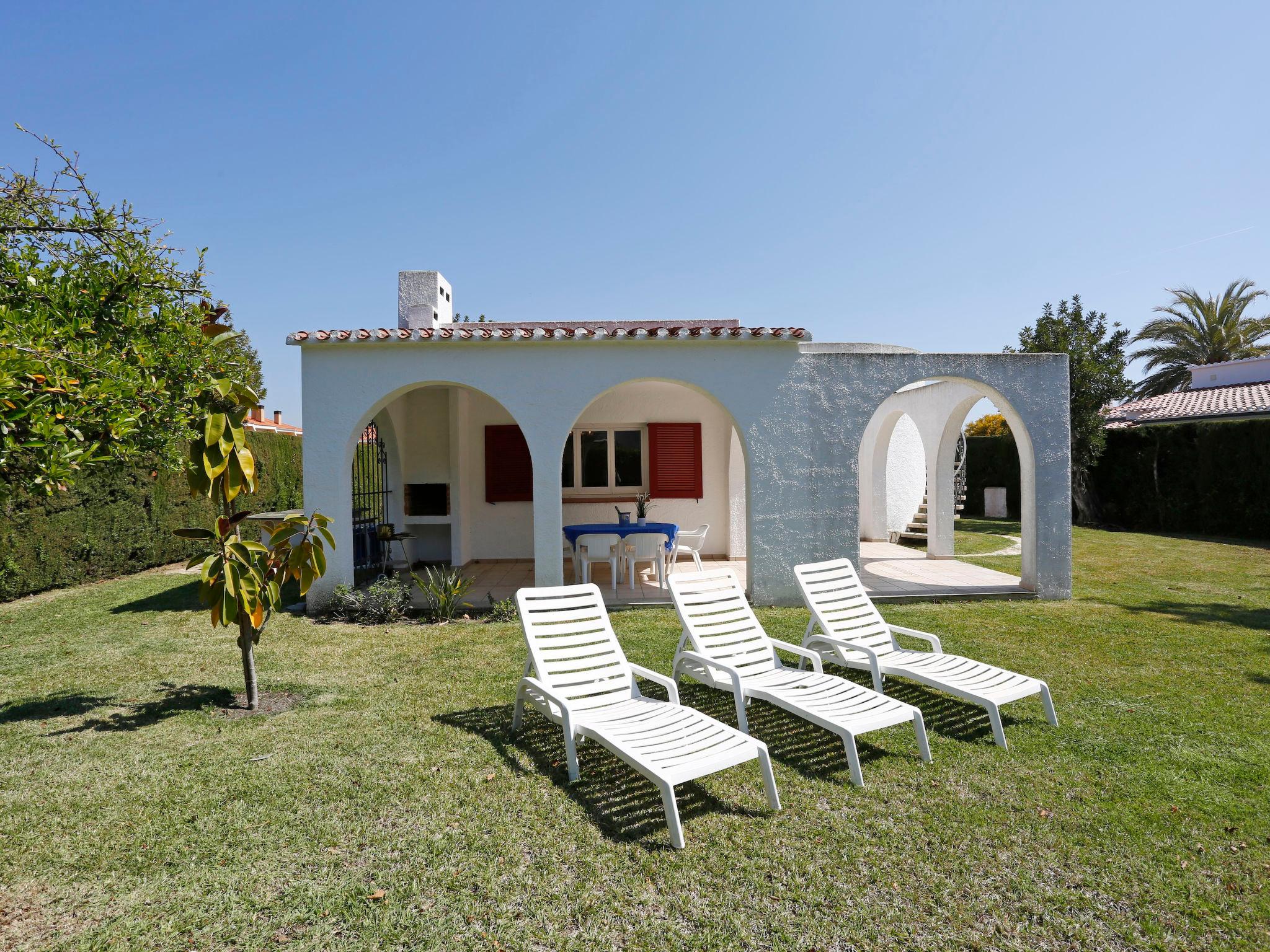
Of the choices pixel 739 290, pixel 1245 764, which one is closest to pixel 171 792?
pixel 1245 764

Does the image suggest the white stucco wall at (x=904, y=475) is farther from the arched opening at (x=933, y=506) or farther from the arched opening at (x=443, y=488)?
the arched opening at (x=443, y=488)

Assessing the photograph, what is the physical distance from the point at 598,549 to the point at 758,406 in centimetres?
326

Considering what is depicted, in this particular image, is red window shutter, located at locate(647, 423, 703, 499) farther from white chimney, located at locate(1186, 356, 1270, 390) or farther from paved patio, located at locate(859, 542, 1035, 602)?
white chimney, located at locate(1186, 356, 1270, 390)

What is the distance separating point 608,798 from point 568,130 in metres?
13.3

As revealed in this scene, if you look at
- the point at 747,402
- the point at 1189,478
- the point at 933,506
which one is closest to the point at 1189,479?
the point at 1189,478

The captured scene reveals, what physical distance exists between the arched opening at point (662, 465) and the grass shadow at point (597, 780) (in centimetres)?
879

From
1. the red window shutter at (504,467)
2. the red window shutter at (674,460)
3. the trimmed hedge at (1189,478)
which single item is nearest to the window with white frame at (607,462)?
the red window shutter at (674,460)

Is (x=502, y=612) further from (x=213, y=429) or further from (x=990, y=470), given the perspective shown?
(x=990, y=470)

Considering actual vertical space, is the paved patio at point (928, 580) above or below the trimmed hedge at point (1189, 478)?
below

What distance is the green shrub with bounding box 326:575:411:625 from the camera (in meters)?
9.45

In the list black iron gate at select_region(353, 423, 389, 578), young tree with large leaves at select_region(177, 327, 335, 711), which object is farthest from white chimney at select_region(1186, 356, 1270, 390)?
young tree with large leaves at select_region(177, 327, 335, 711)

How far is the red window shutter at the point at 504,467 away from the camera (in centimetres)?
1430

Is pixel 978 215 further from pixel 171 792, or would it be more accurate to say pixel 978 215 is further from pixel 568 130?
pixel 171 792

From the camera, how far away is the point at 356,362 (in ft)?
31.8
